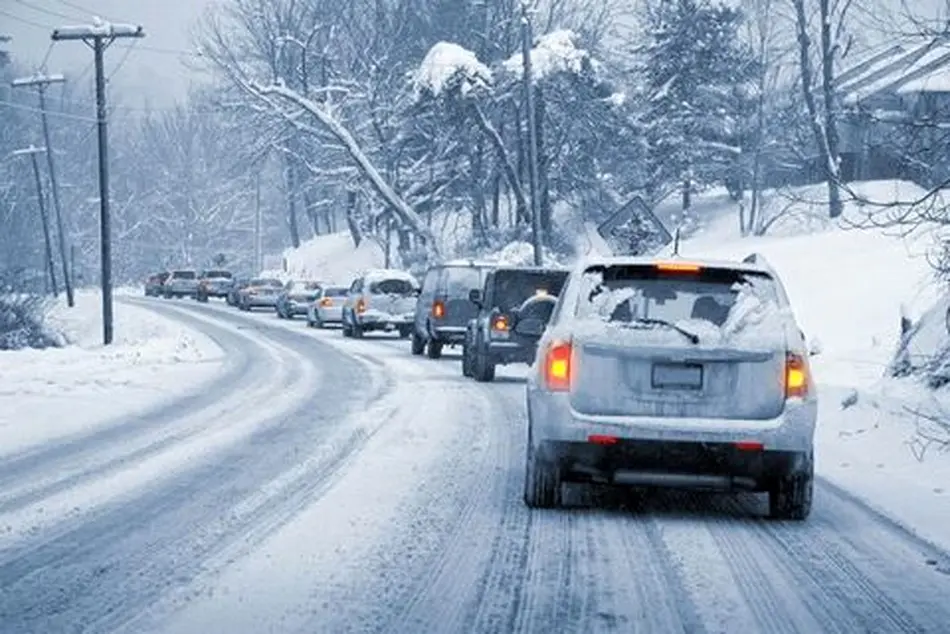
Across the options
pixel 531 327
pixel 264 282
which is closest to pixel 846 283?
pixel 531 327

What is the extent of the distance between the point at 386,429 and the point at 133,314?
3833 cm

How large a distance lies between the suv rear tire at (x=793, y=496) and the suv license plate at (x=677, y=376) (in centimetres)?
83

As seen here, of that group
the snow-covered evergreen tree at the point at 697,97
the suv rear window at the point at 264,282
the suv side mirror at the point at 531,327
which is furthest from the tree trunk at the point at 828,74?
the suv side mirror at the point at 531,327

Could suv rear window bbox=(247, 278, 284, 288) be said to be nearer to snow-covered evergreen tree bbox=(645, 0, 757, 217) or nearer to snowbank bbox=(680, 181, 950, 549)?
snow-covered evergreen tree bbox=(645, 0, 757, 217)

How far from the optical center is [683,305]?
851cm

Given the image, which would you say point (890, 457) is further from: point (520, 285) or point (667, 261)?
point (520, 285)

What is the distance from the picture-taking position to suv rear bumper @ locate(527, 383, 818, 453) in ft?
26.6

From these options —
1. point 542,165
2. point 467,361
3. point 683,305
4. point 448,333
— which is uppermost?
point 542,165

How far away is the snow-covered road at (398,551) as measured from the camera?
589 cm

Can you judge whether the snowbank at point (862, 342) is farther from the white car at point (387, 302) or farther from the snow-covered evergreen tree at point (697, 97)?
the white car at point (387, 302)

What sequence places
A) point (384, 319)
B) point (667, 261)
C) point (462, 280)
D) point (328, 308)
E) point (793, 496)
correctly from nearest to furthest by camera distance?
point (793, 496)
point (667, 261)
point (462, 280)
point (384, 319)
point (328, 308)

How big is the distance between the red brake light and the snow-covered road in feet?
2.90

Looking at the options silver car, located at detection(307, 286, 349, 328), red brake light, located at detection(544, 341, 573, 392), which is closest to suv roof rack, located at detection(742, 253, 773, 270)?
red brake light, located at detection(544, 341, 573, 392)

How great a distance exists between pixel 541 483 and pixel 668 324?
1351 mm
